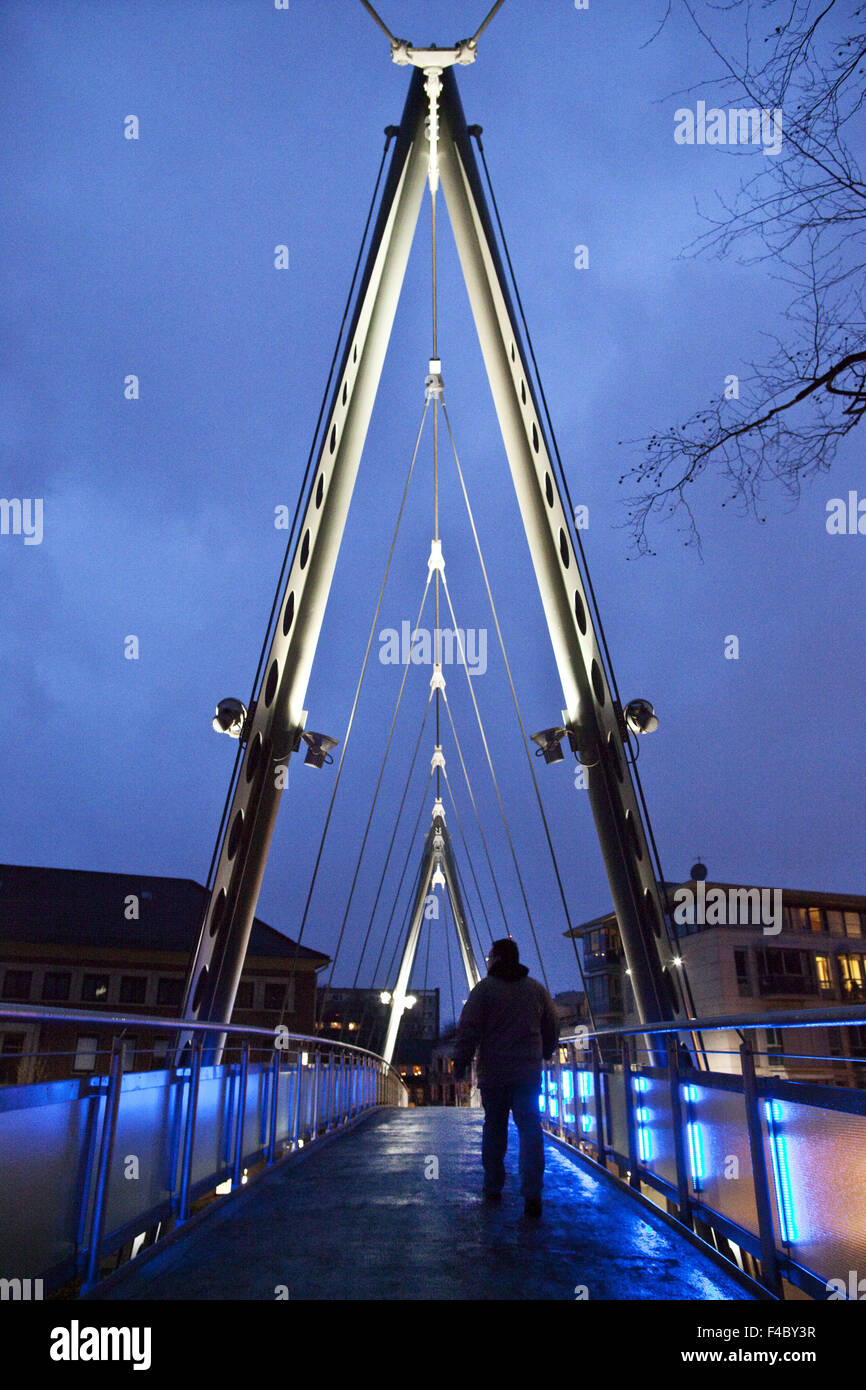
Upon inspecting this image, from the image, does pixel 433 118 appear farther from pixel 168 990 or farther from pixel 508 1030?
pixel 168 990

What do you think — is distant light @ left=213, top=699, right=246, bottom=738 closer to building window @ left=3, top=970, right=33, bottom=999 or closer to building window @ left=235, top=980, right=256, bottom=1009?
building window @ left=235, top=980, right=256, bottom=1009

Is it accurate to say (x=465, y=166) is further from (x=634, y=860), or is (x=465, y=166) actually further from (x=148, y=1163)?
(x=148, y=1163)

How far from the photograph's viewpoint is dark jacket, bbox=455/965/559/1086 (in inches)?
218

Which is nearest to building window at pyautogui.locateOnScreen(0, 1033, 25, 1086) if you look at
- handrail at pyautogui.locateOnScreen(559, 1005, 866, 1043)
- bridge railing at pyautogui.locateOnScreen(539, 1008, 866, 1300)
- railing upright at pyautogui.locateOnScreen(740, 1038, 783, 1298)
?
bridge railing at pyautogui.locateOnScreen(539, 1008, 866, 1300)

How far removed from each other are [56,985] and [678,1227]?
38468 millimetres

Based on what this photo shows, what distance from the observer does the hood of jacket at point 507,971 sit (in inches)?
227

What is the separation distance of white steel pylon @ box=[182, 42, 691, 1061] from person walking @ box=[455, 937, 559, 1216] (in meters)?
4.09

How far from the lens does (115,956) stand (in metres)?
39.4

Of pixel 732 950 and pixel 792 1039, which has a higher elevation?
pixel 732 950

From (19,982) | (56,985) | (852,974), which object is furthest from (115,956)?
(852,974)

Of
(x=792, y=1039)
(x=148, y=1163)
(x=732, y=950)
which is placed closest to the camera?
(x=148, y=1163)

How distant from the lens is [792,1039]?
92.4 ft

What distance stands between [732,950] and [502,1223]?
30.1 m
